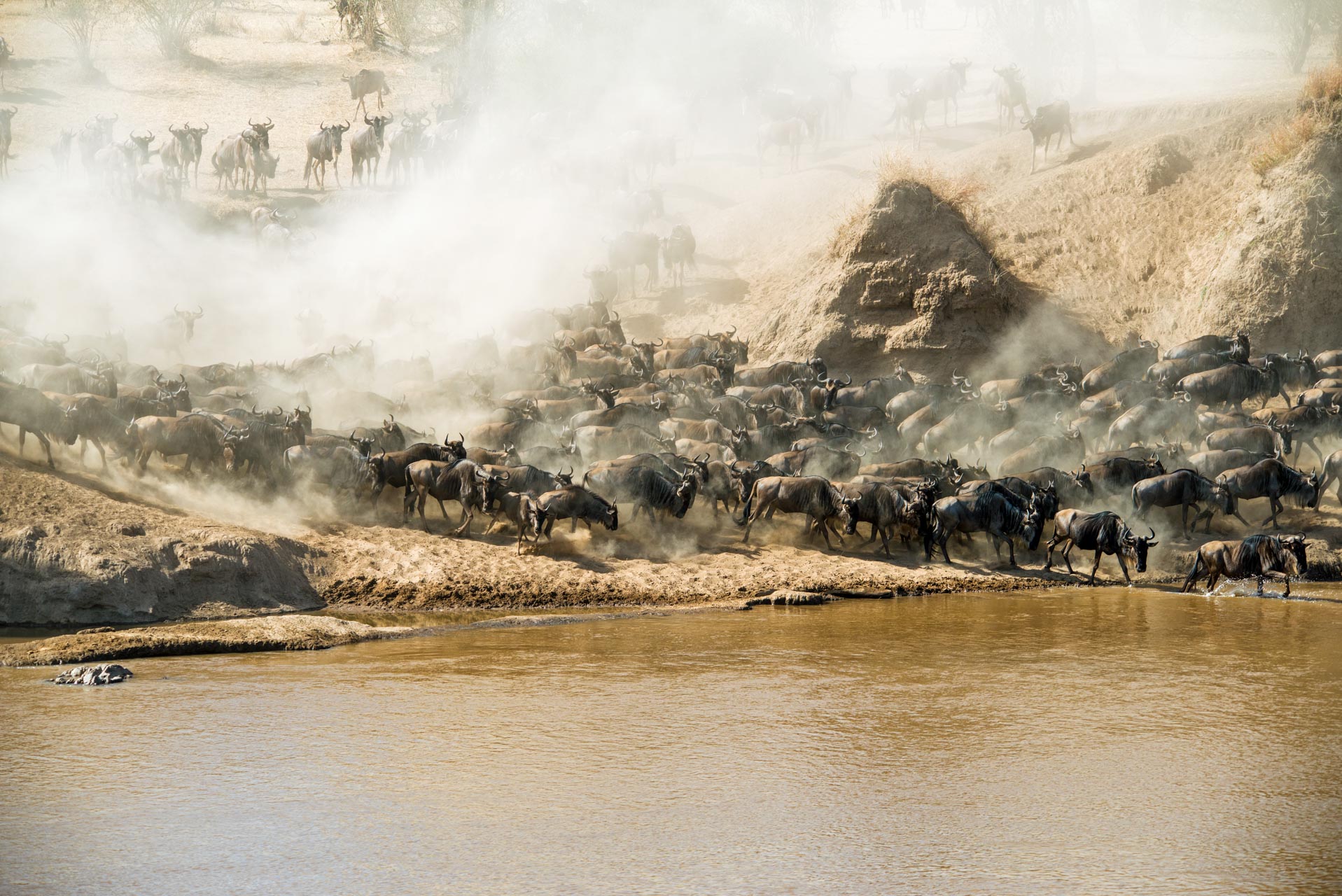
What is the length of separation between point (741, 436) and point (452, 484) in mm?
5566

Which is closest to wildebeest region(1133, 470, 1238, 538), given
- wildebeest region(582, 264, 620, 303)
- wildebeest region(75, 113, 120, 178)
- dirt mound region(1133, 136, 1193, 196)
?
dirt mound region(1133, 136, 1193, 196)

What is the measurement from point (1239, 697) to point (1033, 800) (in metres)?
3.42

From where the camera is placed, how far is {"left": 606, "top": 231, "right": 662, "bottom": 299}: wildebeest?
35.3 metres

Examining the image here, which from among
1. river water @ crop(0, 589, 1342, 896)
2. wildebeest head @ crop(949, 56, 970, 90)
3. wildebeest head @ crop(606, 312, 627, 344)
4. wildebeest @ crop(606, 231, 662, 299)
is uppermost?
wildebeest head @ crop(949, 56, 970, 90)

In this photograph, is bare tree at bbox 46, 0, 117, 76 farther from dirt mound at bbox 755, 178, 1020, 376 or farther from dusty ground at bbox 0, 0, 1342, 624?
dirt mound at bbox 755, 178, 1020, 376

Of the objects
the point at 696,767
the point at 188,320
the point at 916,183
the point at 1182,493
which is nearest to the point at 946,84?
the point at 916,183

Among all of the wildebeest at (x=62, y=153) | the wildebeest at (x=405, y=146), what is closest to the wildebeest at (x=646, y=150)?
the wildebeest at (x=405, y=146)

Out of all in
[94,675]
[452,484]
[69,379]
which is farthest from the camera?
[69,379]

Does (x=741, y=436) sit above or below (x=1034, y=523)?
above

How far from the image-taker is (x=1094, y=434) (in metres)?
23.2

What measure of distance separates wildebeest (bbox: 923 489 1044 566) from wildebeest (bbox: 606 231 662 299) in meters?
18.9

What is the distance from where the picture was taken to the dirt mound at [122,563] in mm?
14258

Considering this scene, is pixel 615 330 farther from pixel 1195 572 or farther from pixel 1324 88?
pixel 1195 572

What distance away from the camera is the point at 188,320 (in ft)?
100
